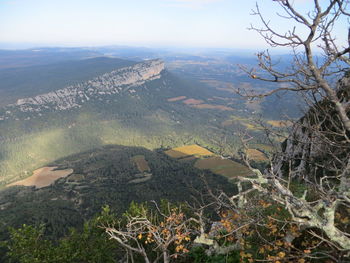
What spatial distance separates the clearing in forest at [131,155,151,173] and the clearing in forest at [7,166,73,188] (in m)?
40.2

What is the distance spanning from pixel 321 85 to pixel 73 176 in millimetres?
153956

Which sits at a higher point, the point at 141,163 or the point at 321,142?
the point at 321,142

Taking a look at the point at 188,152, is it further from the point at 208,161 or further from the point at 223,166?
the point at 223,166

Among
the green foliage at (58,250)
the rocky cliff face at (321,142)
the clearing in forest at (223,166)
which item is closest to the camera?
the rocky cliff face at (321,142)

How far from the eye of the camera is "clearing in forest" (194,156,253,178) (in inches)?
4439

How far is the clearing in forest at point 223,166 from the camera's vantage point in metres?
113

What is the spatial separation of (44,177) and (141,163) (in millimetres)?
57510

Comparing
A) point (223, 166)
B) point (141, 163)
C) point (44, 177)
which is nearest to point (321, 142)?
point (223, 166)

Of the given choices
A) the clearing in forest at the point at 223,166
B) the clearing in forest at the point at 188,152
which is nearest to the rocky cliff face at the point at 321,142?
the clearing in forest at the point at 223,166

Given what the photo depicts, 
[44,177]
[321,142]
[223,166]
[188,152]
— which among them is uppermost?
[321,142]

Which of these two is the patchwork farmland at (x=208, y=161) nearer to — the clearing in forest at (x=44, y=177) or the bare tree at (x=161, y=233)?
the clearing in forest at (x=44, y=177)

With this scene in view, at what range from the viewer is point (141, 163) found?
158375 mm

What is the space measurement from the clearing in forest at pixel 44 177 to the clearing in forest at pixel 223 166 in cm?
8071

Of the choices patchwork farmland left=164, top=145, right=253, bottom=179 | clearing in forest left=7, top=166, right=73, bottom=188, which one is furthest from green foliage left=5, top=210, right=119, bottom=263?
clearing in forest left=7, top=166, right=73, bottom=188
